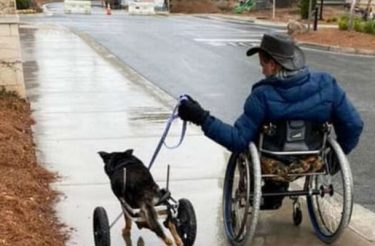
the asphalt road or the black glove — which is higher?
the black glove

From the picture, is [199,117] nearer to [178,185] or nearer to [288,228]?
[288,228]

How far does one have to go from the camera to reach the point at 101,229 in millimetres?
4211

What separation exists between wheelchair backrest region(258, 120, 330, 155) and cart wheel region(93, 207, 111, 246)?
1.12 metres

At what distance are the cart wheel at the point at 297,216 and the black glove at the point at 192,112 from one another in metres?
1.23

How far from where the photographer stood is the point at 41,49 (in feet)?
57.3

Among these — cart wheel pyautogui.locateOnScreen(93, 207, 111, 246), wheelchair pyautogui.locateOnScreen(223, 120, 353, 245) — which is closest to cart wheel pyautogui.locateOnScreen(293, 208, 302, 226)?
wheelchair pyautogui.locateOnScreen(223, 120, 353, 245)

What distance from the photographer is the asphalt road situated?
26.1 ft

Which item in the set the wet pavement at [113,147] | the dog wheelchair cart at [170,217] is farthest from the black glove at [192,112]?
the wet pavement at [113,147]

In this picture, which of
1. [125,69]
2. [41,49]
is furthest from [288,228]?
[41,49]

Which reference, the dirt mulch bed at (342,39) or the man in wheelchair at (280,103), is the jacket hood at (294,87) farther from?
the dirt mulch bed at (342,39)

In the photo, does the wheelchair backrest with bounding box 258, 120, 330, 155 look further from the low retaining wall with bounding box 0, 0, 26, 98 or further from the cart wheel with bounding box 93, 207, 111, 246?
the low retaining wall with bounding box 0, 0, 26, 98

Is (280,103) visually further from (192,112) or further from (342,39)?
(342,39)

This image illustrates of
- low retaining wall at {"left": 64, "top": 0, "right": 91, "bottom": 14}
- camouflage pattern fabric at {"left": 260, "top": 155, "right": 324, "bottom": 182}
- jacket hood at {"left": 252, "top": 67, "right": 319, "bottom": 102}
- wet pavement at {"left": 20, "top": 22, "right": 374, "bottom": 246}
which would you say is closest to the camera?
jacket hood at {"left": 252, "top": 67, "right": 319, "bottom": 102}

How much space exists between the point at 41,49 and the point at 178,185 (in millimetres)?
12439
